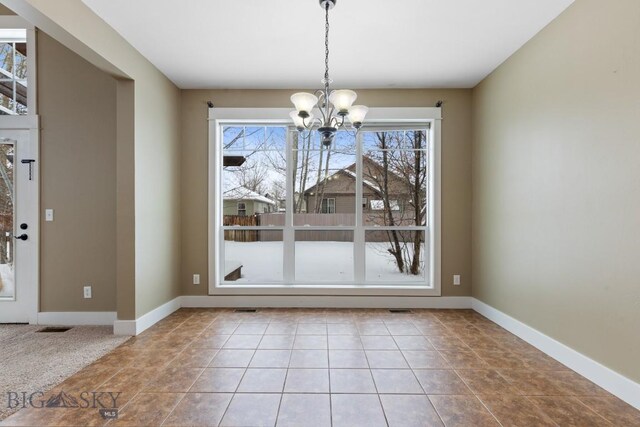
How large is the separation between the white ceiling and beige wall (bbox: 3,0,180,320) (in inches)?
7.4

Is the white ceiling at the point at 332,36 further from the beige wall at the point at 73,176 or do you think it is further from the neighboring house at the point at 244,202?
the neighboring house at the point at 244,202

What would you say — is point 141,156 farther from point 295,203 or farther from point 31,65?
point 295,203

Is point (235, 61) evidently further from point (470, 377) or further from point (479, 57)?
point (470, 377)

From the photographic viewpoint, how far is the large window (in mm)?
4250

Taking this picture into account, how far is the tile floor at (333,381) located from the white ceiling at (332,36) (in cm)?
279

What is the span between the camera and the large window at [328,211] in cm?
425

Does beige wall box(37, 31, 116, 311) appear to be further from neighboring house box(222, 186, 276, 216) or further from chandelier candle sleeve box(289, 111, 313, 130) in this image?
chandelier candle sleeve box(289, 111, 313, 130)

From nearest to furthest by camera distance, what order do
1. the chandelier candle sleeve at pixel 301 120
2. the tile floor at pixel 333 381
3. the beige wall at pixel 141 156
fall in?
1. the tile floor at pixel 333 381
2. the chandelier candle sleeve at pixel 301 120
3. the beige wall at pixel 141 156

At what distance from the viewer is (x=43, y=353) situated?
108 inches

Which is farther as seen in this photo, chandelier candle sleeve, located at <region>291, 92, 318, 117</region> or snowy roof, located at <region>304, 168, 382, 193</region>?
snowy roof, located at <region>304, 168, 382, 193</region>

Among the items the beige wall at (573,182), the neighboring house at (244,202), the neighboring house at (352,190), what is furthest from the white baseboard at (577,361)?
the neighboring house at (244,202)

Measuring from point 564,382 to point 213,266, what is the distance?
3654 mm

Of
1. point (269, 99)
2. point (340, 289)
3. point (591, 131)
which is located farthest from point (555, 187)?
point (269, 99)

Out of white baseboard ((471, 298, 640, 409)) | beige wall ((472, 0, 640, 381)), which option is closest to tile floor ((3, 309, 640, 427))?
white baseboard ((471, 298, 640, 409))
